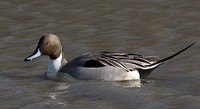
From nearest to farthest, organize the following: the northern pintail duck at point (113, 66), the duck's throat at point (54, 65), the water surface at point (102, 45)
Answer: the water surface at point (102, 45) < the northern pintail duck at point (113, 66) < the duck's throat at point (54, 65)

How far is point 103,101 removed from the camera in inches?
312

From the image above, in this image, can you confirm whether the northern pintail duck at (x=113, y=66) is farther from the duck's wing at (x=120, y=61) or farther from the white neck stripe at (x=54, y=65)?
the white neck stripe at (x=54, y=65)

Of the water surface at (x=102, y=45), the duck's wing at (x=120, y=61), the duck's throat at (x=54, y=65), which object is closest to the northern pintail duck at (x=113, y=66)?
the duck's wing at (x=120, y=61)

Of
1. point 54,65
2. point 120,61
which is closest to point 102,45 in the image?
point 54,65

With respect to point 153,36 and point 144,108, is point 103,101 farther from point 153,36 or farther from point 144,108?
point 153,36

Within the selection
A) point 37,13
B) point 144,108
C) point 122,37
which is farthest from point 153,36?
point 144,108

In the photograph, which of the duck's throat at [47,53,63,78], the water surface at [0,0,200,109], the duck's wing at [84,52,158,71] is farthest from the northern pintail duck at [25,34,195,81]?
the duck's throat at [47,53,63,78]

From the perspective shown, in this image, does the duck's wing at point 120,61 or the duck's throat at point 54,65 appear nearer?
the duck's wing at point 120,61

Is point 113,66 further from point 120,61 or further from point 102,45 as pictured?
point 102,45

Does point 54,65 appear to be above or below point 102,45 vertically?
below

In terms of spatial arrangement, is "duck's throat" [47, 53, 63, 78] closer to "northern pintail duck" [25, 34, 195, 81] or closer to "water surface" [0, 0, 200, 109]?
"water surface" [0, 0, 200, 109]

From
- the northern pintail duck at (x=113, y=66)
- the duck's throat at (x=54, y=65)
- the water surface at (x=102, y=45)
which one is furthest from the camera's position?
the duck's throat at (x=54, y=65)

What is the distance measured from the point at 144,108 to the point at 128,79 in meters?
1.77

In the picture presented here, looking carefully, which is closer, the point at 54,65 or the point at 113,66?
the point at 113,66
